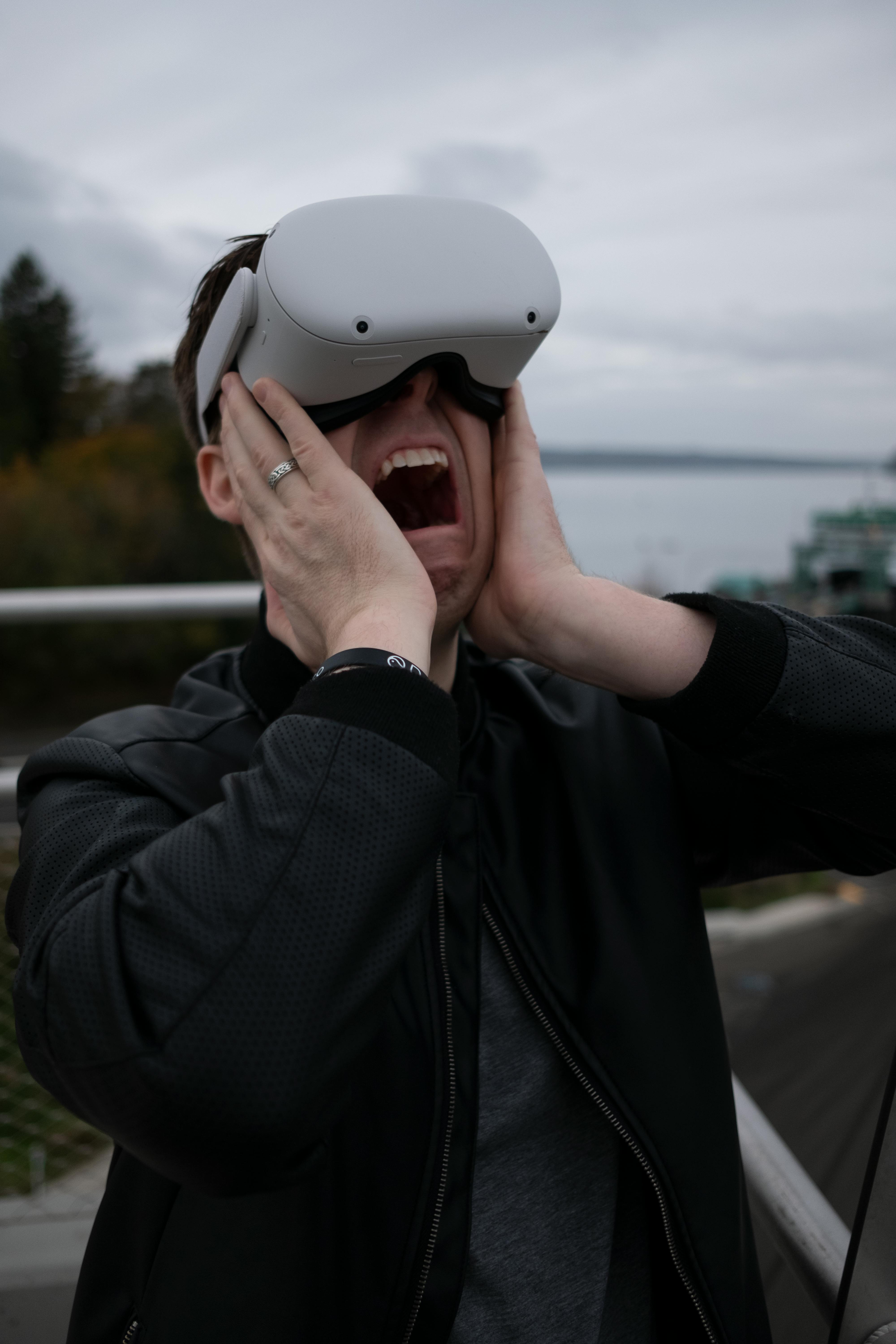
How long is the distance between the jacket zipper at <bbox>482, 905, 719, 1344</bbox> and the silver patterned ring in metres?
0.56

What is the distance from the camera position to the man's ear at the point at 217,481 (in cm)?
128

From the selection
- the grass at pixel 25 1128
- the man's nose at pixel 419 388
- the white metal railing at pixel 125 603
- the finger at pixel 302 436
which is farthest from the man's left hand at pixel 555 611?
the grass at pixel 25 1128

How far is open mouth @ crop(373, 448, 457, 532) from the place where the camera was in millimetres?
1122

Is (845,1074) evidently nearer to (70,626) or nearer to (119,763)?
A: (119,763)

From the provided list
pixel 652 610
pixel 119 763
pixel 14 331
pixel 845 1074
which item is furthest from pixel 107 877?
pixel 14 331

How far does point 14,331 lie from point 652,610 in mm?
3602

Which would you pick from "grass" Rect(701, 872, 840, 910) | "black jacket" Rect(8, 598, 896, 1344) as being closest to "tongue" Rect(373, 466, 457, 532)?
"black jacket" Rect(8, 598, 896, 1344)

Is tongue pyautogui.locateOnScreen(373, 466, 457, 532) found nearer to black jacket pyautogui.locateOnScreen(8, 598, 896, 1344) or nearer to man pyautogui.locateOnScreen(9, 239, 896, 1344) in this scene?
man pyautogui.locateOnScreen(9, 239, 896, 1344)

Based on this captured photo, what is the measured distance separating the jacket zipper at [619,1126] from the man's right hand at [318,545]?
384 mm

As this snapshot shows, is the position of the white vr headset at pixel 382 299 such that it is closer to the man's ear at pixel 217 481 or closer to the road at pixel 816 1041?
the man's ear at pixel 217 481

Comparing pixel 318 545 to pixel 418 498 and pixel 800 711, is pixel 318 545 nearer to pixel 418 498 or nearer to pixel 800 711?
pixel 418 498

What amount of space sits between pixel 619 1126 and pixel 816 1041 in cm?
361

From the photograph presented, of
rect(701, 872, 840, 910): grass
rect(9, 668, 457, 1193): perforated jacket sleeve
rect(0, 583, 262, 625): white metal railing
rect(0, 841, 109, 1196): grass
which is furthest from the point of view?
rect(701, 872, 840, 910): grass

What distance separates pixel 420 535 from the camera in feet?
3.66
